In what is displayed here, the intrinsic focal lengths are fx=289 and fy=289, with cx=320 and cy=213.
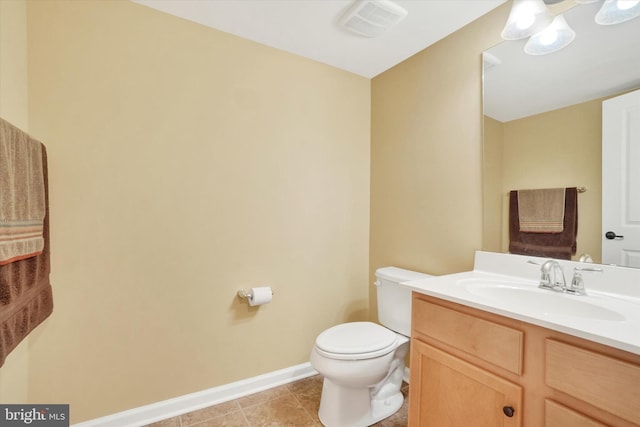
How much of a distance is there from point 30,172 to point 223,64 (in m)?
1.10

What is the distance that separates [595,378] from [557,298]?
46cm

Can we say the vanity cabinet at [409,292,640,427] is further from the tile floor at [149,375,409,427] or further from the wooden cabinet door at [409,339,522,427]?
the tile floor at [149,375,409,427]

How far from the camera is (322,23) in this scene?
166 centimetres

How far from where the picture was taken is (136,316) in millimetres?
1534

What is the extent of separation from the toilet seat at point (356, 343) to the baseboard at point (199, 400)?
0.59m

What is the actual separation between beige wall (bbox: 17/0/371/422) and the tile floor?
14cm

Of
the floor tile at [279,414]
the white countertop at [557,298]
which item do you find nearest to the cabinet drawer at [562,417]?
the white countertop at [557,298]

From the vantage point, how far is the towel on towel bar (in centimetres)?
97

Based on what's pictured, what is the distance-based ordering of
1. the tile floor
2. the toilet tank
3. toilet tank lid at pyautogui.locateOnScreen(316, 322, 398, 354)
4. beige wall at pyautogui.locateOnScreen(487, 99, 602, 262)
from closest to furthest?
beige wall at pyautogui.locateOnScreen(487, 99, 602, 262), toilet tank lid at pyautogui.locateOnScreen(316, 322, 398, 354), the tile floor, the toilet tank

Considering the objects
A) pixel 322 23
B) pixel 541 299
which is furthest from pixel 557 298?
pixel 322 23

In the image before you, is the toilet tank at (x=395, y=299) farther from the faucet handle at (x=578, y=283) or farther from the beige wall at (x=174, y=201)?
the faucet handle at (x=578, y=283)

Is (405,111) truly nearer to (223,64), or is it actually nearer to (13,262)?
(223,64)

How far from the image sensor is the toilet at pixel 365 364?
4.70 feet

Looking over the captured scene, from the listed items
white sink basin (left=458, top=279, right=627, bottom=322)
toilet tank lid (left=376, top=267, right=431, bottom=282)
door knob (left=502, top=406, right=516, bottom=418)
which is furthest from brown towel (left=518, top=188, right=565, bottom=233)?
door knob (left=502, top=406, right=516, bottom=418)
